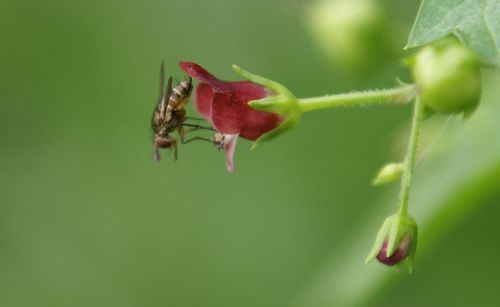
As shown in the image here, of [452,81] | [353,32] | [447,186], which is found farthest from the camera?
[353,32]

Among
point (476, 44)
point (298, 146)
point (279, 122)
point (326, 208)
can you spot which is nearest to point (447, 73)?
point (476, 44)

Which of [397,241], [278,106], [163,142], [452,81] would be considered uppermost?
[163,142]

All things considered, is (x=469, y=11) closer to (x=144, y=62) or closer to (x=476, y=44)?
(x=476, y=44)

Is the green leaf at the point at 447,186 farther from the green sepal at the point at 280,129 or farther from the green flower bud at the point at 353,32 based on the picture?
the green sepal at the point at 280,129

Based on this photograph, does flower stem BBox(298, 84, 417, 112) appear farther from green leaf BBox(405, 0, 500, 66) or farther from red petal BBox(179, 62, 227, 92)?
red petal BBox(179, 62, 227, 92)

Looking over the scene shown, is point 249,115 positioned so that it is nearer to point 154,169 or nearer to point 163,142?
point 163,142

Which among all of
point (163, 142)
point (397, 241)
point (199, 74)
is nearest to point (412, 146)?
point (397, 241)
